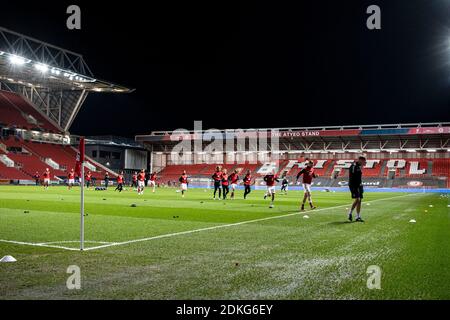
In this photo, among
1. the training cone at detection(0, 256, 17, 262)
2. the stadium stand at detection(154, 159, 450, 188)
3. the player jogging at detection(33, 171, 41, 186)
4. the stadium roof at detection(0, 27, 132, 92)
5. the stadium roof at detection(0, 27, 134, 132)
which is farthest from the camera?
the stadium stand at detection(154, 159, 450, 188)

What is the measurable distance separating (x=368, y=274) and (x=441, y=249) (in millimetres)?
3356

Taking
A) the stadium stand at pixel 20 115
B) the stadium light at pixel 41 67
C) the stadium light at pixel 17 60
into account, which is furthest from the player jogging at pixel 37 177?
the stadium light at pixel 17 60

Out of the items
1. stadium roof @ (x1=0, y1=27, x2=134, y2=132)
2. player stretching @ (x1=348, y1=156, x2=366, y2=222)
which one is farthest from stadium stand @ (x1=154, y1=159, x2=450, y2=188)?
player stretching @ (x1=348, y1=156, x2=366, y2=222)

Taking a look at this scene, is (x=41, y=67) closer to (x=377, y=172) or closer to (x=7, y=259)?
(x=377, y=172)

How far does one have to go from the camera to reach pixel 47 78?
66.7 meters

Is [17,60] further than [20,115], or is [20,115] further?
[20,115]

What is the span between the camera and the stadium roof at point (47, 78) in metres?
54.9

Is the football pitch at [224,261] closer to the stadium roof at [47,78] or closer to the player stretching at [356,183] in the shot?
the player stretching at [356,183]

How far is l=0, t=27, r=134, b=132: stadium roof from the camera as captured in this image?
54906mm

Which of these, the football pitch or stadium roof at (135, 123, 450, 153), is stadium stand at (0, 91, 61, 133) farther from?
the football pitch

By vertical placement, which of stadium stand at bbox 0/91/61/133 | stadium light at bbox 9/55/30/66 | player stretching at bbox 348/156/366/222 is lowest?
player stretching at bbox 348/156/366/222

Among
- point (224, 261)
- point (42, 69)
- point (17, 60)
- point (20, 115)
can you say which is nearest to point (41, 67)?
point (42, 69)

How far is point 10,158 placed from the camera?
205 feet

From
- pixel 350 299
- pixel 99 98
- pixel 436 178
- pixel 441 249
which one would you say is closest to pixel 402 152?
pixel 436 178
